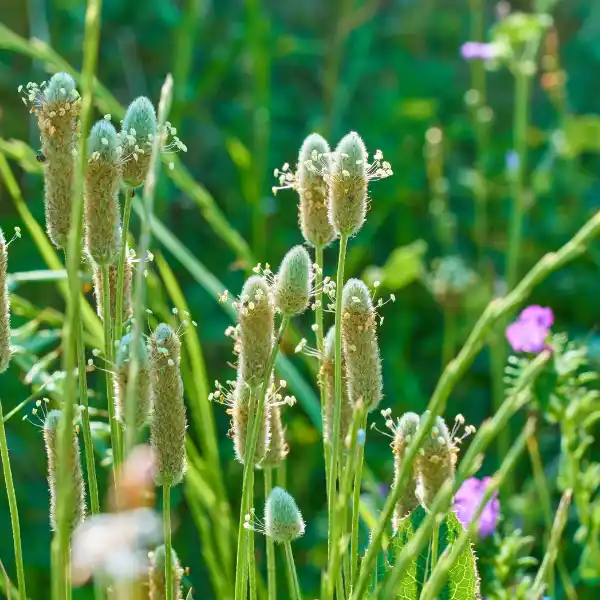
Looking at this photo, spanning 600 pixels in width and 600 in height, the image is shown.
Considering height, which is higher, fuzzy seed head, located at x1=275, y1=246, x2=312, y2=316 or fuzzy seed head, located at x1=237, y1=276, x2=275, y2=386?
fuzzy seed head, located at x1=275, y1=246, x2=312, y2=316

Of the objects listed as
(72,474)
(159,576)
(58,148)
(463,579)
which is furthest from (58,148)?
(463,579)

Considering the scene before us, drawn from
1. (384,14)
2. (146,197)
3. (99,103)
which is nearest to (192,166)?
(384,14)

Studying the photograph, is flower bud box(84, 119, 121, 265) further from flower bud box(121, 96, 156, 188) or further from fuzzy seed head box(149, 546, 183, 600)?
fuzzy seed head box(149, 546, 183, 600)

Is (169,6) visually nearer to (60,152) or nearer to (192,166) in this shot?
(192,166)

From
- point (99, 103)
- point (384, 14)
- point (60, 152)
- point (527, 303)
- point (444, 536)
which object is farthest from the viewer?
point (384, 14)

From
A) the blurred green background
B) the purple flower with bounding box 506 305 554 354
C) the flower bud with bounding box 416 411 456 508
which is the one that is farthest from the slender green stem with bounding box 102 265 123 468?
the blurred green background

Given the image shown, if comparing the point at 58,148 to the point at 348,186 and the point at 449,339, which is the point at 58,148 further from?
the point at 449,339
